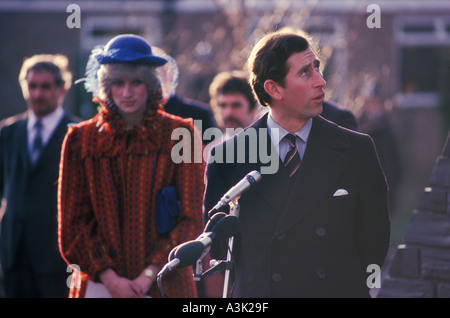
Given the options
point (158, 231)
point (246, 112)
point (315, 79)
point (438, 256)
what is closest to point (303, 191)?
point (315, 79)

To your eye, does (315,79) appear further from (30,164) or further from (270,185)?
(30,164)

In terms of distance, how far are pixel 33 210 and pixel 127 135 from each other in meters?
1.92

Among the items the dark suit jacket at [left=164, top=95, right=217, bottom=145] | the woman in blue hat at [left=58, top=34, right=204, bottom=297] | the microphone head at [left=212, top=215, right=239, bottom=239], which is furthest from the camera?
the dark suit jacket at [left=164, top=95, right=217, bottom=145]

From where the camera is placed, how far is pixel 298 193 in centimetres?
292

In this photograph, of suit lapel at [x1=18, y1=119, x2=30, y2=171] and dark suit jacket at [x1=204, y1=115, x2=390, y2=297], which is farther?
suit lapel at [x1=18, y1=119, x2=30, y2=171]

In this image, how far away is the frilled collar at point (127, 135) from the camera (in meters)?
3.79

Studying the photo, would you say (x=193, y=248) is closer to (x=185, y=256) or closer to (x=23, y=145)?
(x=185, y=256)

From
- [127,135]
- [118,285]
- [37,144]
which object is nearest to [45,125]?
[37,144]

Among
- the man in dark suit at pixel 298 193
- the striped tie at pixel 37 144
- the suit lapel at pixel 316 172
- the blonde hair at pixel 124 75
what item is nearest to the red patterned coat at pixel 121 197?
the blonde hair at pixel 124 75

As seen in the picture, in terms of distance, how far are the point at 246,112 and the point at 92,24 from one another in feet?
33.7

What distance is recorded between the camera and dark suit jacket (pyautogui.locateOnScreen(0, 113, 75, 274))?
5.48 m

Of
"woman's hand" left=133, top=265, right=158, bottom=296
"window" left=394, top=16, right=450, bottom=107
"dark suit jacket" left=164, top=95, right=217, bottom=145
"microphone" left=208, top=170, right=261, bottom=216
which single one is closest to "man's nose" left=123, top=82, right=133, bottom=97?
"woman's hand" left=133, top=265, right=158, bottom=296

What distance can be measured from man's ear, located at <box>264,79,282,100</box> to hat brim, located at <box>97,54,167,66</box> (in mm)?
976

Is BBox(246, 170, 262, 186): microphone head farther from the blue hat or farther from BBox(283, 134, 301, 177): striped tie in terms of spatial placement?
the blue hat
